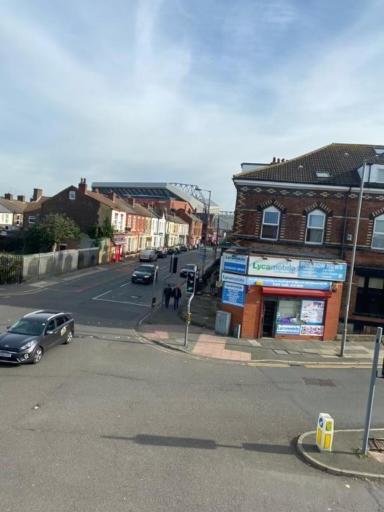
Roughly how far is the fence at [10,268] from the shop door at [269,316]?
1999cm

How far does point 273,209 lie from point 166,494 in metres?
19.9

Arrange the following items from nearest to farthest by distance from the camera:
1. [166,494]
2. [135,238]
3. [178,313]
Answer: [166,494]
[178,313]
[135,238]

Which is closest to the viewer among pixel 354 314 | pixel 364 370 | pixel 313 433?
pixel 313 433

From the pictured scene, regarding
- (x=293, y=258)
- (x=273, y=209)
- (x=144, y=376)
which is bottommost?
(x=144, y=376)

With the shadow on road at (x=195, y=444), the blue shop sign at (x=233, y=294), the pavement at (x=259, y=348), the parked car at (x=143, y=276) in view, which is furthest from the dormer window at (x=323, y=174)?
the shadow on road at (x=195, y=444)

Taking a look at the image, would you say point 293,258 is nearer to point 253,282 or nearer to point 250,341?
point 253,282

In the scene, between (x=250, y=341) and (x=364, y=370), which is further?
(x=250, y=341)

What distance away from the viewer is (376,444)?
9.98m

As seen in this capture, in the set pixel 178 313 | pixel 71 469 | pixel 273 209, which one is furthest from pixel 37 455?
pixel 273 209

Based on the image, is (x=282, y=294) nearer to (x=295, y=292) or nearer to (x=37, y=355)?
(x=295, y=292)

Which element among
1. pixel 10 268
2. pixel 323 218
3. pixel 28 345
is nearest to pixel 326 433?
pixel 28 345

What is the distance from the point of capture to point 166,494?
743 centimetres

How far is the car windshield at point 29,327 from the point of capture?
15092 millimetres

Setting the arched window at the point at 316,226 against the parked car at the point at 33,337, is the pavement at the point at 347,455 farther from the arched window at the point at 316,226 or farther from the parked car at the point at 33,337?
the arched window at the point at 316,226
